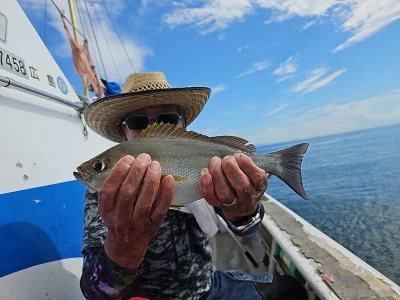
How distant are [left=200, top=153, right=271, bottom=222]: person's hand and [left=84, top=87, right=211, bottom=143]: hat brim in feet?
2.76

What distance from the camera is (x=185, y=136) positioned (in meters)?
1.68

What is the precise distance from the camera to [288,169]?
1.71 metres

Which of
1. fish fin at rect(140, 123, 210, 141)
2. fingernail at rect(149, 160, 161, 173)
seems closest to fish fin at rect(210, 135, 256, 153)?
fish fin at rect(140, 123, 210, 141)

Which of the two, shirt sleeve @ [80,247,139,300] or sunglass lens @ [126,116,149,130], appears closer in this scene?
shirt sleeve @ [80,247,139,300]

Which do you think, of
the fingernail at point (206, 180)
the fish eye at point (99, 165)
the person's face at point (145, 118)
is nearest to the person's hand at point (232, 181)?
the fingernail at point (206, 180)

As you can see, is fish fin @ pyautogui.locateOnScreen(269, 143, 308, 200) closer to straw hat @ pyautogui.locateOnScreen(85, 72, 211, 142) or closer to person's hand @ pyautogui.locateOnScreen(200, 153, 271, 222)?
person's hand @ pyautogui.locateOnScreen(200, 153, 271, 222)

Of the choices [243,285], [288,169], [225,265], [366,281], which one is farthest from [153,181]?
[225,265]

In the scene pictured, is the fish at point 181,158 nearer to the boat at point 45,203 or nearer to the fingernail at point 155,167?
the fingernail at point 155,167

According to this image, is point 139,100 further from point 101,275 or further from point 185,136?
point 101,275

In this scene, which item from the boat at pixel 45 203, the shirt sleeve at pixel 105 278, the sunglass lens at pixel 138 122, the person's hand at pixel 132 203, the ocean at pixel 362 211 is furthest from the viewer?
the ocean at pixel 362 211

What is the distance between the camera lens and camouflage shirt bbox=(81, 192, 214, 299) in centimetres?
166

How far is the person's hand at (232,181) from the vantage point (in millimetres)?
1460

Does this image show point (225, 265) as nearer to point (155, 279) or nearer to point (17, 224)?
point (155, 279)

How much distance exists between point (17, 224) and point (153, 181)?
1.17m
